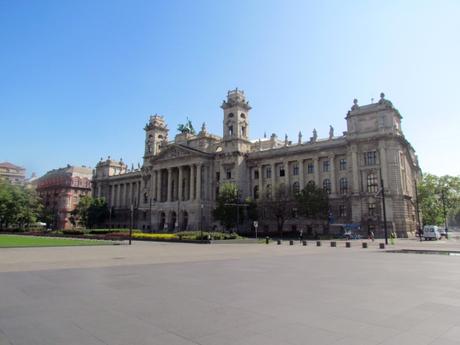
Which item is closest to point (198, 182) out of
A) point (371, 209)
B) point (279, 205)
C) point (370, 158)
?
point (279, 205)

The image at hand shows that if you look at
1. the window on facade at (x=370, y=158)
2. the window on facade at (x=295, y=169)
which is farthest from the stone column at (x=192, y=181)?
the window on facade at (x=370, y=158)

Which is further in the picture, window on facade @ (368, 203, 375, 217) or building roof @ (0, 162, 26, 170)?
building roof @ (0, 162, 26, 170)

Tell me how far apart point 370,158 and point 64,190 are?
114613mm

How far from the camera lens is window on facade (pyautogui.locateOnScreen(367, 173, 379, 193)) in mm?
66981

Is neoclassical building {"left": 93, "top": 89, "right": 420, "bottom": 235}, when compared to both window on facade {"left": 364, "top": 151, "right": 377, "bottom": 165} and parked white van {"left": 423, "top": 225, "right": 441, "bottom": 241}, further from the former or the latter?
parked white van {"left": 423, "top": 225, "right": 441, "bottom": 241}

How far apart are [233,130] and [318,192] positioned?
96.9 ft

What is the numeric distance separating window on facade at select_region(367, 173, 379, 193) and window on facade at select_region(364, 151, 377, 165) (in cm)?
223

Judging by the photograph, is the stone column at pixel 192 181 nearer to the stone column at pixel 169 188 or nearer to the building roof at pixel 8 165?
the stone column at pixel 169 188

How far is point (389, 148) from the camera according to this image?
65625mm

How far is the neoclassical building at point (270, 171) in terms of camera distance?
216ft

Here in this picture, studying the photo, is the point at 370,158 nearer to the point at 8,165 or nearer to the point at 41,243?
the point at 41,243

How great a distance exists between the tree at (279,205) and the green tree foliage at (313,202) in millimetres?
5932

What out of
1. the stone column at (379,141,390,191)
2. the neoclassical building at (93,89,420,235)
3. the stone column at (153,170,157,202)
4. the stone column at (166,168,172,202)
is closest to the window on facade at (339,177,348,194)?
the neoclassical building at (93,89,420,235)

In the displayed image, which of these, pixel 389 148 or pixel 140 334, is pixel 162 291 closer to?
pixel 140 334
